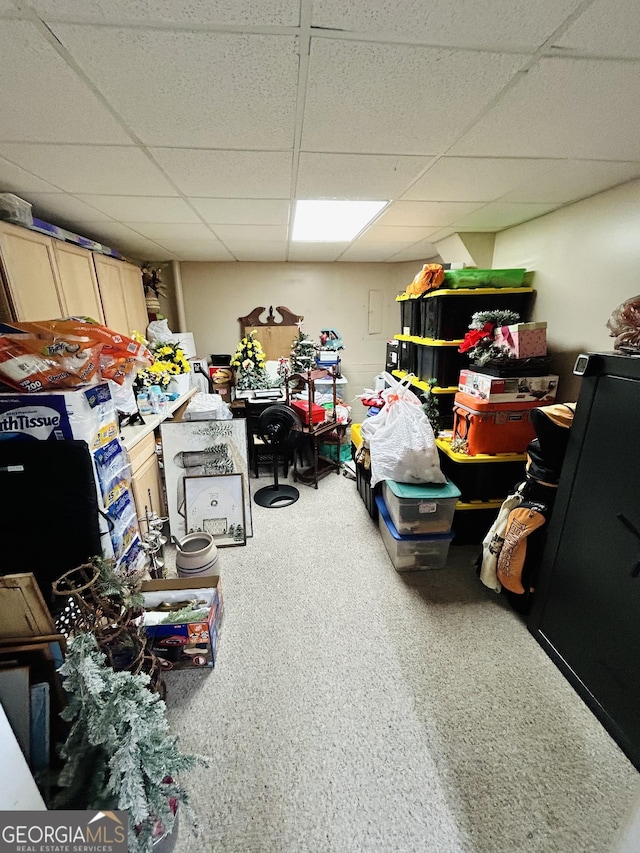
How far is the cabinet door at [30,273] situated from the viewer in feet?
5.68

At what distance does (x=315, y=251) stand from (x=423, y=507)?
114 inches

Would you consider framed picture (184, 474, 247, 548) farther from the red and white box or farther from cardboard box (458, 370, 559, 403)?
the red and white box

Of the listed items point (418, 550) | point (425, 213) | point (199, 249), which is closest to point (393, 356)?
point (425, 213)

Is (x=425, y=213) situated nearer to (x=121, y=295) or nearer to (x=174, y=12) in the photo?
(x=174, y=12)

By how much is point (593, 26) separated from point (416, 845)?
226cm

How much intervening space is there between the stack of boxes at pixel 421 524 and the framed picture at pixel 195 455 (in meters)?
1.08

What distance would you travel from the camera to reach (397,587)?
1957mm

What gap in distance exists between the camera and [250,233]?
270cm

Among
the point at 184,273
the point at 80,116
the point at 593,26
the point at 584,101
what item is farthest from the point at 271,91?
the point at 184,273

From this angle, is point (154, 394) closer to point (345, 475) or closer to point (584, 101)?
point (345, 475)

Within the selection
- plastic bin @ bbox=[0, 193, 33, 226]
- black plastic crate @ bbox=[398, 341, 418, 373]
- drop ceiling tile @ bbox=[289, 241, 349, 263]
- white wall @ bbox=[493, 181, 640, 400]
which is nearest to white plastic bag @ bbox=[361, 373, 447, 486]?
black plastic crate @ bbox=[398, 341, 418, 373]

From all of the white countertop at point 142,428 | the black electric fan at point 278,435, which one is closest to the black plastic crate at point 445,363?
the black electric fan at point 278,435

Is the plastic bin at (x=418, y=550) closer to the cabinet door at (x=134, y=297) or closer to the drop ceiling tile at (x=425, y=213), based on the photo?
the drop ceiling tile at (x=425, y=213)

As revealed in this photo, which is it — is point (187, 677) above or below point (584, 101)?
below
